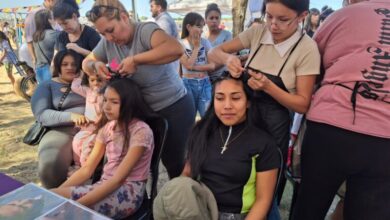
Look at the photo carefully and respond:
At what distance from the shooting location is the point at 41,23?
→ 3.71 metres

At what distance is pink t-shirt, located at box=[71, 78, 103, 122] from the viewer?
2268 millimetres

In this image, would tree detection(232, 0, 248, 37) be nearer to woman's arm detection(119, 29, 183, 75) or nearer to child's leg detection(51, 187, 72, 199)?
woman's arm detection(119, 29, 183, 75)

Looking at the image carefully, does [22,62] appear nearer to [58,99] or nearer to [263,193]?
[58,99]

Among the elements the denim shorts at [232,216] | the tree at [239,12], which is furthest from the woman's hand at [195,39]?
the denim shorts at [232,216]

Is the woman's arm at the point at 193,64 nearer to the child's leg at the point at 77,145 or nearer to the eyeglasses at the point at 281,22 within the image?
the child's leg at the point at 77,145

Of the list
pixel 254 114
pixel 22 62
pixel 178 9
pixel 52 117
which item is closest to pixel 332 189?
pixel 254 114

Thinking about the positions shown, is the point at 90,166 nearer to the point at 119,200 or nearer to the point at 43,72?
the point at 119,200

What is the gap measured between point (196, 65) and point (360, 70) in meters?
2.51

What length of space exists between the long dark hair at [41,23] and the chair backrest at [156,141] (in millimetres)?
2503

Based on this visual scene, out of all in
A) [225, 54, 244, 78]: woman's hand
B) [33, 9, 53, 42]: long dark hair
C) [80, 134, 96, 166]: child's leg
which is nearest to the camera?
[225, 54, 244, 78]: woman's hand

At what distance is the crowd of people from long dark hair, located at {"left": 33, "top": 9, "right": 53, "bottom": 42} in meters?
1.72

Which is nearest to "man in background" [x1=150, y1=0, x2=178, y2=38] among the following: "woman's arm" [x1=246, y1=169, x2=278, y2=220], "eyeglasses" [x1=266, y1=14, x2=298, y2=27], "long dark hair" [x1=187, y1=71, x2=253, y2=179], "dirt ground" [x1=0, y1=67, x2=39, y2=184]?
"dirt ground" [x1=0, y1=67, x2=39, y2=184]

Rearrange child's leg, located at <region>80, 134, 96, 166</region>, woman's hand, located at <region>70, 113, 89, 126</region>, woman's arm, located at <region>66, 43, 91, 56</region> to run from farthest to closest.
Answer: woman's arm, located at <region>66, 43, 91, 56</region> → woman's hand, located at <region>70, 113, 89, 126</region> → child's leg, located at <region>80, 134, 96, 166</region>

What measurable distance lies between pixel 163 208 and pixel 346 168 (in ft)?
2.61
